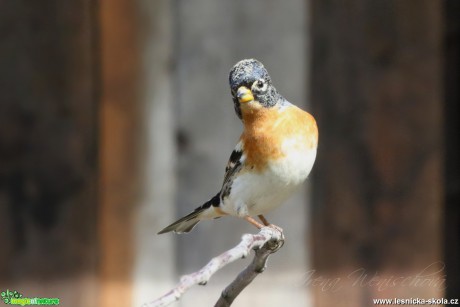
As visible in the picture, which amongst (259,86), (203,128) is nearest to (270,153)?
(259,86)

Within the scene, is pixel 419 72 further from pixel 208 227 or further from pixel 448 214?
pixel 208 227

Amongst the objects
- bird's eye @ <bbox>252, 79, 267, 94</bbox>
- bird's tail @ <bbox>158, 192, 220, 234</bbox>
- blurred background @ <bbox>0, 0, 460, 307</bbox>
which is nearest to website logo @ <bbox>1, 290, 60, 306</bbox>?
blurred background @ <bbox>0, 0, 460, 307</bbox>

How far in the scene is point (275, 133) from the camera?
60.2 inches

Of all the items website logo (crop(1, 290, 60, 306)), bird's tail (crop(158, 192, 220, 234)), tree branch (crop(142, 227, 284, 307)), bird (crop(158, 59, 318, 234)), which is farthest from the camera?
website logo (crop(1, 290, 60, 306))

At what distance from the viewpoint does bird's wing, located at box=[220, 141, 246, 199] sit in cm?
159

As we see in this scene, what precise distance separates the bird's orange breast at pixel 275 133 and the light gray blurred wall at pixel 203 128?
77 centimetres

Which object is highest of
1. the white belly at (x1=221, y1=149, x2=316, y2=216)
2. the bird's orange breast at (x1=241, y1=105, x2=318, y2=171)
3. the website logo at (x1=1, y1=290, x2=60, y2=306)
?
the bird's orange breast at (x1=241, y1=105, x2=318, y2=171)

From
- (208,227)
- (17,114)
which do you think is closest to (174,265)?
(208,227)

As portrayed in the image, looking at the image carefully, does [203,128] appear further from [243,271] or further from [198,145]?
[243,271]

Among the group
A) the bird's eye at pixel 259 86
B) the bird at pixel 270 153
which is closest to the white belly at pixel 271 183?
the bird at pixel 270 153

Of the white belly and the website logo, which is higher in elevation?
the white belly

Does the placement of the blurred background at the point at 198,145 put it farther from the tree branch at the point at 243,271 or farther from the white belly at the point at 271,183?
the tree branch at the point at 243,271

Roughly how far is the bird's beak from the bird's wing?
0.22 metres

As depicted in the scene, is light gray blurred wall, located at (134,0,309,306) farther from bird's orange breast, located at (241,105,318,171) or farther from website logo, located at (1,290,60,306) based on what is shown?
bird's orange breast, located at (241,105,318,171)
